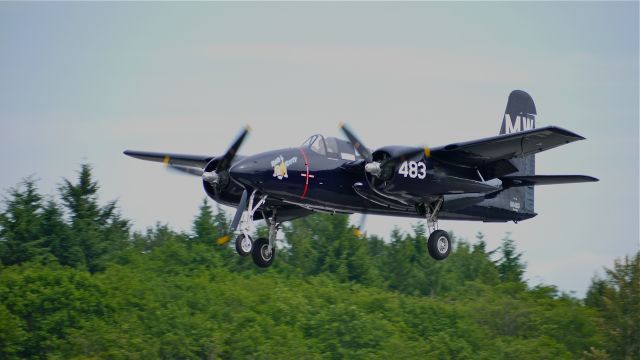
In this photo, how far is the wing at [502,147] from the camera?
29344 millimetres

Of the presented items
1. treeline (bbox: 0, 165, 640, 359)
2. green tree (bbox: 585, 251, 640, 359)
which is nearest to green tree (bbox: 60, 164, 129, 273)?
treeline (bbox: 0, 165, 640, 359)

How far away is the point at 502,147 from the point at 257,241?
7845mm

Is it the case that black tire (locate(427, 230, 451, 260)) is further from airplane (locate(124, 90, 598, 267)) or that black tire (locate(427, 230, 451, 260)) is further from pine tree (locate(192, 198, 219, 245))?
pine tree (locate(192, 198, 219, 245))

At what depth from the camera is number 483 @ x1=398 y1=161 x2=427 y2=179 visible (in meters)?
30.7

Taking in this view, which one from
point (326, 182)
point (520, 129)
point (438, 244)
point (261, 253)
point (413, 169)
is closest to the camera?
point (326, 182)

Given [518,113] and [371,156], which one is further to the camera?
[518,113]

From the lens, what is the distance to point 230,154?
30.2 meters

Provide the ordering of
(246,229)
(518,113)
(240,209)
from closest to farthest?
(240,209) → (246,229) → (518,113)

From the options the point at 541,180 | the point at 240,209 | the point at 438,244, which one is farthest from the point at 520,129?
the point at 240,209

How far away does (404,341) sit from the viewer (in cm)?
6400

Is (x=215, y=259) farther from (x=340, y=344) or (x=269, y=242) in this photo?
(x=269, y=242)

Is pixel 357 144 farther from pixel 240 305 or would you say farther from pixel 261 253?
pixel 240 305

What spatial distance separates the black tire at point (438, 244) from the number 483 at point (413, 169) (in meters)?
A: 2.51

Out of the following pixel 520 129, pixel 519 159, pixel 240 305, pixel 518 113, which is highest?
pixel 518 113
